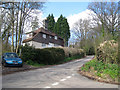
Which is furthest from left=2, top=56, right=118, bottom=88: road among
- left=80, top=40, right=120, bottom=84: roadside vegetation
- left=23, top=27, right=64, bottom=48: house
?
left=23, top=27, right=64, bottom=48: house

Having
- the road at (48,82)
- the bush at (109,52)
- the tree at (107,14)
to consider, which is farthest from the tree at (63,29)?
the road at (48,82)

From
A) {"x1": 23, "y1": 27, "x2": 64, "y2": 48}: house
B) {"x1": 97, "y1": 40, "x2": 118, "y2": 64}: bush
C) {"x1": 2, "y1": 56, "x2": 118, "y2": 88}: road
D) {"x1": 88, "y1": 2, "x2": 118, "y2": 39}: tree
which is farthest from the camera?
{"x1": 23, "y1": 27, "x2": 64, "y2": 48}: house

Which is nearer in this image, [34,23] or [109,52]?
[109,52]

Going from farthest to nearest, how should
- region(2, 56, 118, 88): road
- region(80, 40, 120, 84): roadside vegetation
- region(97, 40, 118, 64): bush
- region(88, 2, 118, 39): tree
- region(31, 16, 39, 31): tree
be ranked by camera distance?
1. region(88, 2, 118, 39): tree
2. region(31, 16, 39, 31): tree
3. region(97, 40, 118, 64): bush
4. region(80, 40, 120, 84): roadside vegetation
5. region(2, 56, 118, 88): road

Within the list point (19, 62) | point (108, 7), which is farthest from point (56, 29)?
point (19, 62)

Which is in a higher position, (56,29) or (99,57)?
(56,29)

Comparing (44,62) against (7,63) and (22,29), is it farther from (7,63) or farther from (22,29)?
(7,63)

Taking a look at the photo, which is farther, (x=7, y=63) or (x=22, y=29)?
(x=22, y=29)

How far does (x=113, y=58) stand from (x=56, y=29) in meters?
50.4

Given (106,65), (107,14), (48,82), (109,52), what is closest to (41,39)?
(107,14)

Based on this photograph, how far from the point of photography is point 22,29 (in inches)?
861

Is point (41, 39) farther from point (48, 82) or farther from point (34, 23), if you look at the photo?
point (48, 82)

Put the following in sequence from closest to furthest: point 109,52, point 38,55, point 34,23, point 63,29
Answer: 1. point 109,52
2. point 34,23
3. point 38,55
4. point 63,29

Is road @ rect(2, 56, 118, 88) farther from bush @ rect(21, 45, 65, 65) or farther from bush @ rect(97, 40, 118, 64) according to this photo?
bush @ rect(21, 45, 65, 65)
